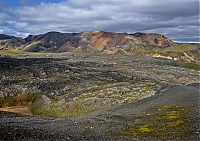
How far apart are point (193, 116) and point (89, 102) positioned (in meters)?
45.7

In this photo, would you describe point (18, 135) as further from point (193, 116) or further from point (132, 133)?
point (193, 116)

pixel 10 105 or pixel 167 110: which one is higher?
pixel 167 110

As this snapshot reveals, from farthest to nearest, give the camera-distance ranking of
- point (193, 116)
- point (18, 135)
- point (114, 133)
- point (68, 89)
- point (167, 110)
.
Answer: point (68, 89), point (167, 110), point (193, 116), point (114, 133), point (18, 135)

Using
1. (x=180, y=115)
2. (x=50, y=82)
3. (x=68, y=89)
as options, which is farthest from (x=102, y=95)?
(x=180, y=115)

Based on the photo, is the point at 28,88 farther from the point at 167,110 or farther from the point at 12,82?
the point at 167,110

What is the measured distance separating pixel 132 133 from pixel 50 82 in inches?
A: 3452

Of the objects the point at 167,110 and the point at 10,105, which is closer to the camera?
the point at 167,110

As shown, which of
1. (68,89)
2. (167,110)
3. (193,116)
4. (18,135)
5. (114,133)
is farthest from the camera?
(68,89)

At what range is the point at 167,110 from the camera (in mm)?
65312

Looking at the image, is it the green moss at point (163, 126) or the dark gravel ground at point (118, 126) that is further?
the green moss at point (163, 126)

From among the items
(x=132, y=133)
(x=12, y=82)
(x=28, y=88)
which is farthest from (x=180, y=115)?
(x=12, y=82)

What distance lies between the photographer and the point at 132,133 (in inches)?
1704

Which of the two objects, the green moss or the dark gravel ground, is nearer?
the dark gravel ground

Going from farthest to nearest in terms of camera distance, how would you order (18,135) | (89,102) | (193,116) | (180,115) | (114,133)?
(89,102)
(180,115)
(193,116)
(114,133)
(18,135)
